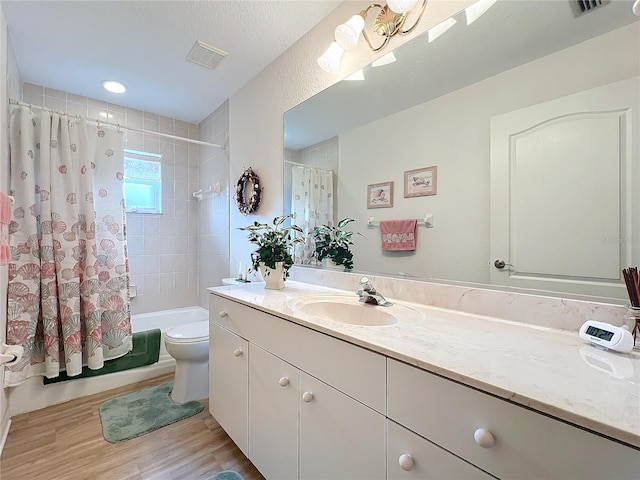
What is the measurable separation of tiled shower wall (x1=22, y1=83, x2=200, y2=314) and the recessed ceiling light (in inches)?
12.3

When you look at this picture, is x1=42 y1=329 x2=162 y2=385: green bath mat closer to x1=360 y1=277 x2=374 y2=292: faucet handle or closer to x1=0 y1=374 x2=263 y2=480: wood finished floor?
x1=0 y1=374 x2=263 y2=480: wood finished floor

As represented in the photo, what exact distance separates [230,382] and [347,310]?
2.33 ft

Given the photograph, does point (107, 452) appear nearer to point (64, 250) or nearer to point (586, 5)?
point (64, 250)

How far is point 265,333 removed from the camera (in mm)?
1204

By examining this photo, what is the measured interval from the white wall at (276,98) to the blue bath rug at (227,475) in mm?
1386

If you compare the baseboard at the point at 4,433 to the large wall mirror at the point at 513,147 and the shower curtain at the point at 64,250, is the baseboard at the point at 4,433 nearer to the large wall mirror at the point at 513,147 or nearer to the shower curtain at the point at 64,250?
the shower curtain at the point at 64,250

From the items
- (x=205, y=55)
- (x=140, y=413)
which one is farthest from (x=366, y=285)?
(x=205, y=55)

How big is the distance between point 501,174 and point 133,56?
2.40 m

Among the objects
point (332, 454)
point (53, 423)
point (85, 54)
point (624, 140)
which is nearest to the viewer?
point (624, 140)

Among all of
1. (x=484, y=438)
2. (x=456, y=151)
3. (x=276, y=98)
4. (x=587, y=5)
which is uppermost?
(x=276, y=98)

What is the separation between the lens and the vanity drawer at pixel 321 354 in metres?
0.78

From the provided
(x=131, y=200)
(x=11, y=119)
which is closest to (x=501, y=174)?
(x=11, y=119)

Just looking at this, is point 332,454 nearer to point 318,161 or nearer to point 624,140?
point 624,140

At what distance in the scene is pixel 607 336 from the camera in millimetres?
Result: 722
